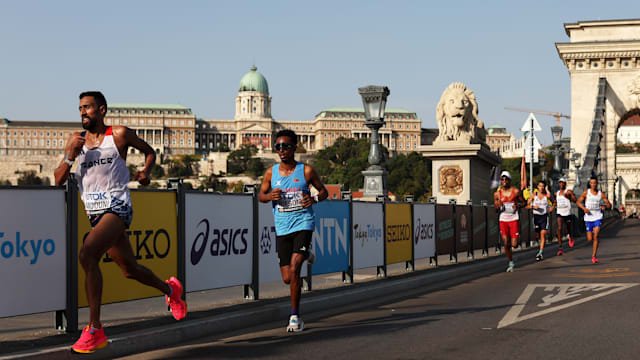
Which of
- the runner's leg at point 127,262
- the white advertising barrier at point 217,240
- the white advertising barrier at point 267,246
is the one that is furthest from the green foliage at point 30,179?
the runner's leg at point 127,262

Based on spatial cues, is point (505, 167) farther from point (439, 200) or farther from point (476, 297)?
point (476, 297)

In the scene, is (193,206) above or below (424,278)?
above

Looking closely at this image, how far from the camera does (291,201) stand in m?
7.97

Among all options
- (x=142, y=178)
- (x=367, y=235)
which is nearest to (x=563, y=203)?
(x=367, y=235)

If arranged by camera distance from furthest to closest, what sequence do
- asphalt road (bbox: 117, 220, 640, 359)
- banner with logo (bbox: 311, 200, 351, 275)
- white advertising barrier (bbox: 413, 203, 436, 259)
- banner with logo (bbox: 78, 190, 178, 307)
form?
white advertising barrier (bbox: 413, 203, 436, 259)
banner with logo (bbox: 311, 200, 351, 275)
banner with logo (bbox: 78, 190, 178, 307)
asphalt road (bbox: 117, 220, 640, 359)

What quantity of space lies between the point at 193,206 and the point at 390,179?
491 ft

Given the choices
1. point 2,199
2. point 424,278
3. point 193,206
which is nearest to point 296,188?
point 193,206

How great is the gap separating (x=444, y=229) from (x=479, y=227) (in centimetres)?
312

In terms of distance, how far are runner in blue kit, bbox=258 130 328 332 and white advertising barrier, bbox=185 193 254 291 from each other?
3.59 ft

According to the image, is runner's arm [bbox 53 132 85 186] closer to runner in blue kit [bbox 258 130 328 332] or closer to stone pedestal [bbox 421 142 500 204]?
runner in blue kit [bbox 258 130 328 332]

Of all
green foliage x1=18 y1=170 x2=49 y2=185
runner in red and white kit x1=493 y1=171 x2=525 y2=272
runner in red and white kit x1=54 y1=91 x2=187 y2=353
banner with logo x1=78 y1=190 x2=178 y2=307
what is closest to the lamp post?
runner in red and white kit x1=493 y1=171 x2=525 y2=272

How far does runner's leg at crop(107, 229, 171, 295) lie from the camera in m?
6.62

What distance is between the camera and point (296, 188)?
7973 mm

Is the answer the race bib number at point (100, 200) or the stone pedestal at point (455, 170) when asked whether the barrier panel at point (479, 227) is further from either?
the race bib number at point (100, 200)
